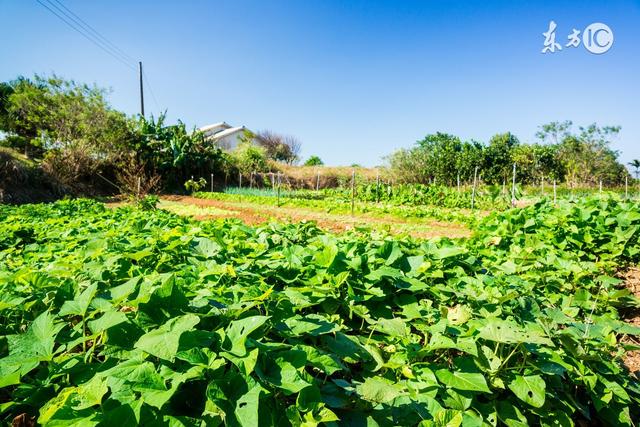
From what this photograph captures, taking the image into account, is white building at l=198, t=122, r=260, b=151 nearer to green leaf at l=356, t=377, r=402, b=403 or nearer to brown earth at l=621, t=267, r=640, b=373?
brown earth at l=621, t=267, r=640, b=373

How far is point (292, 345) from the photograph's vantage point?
137 cm

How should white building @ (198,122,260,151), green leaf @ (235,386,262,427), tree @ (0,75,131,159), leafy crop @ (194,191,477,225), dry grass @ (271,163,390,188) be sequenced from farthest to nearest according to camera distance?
white building @ (198,122,260,151) < dry grass @ (271,163,390,188) < tree @ (0,75,131,159) < leafy crop @ (194,191,477,225) < green leaf @ (235,386,262,427)

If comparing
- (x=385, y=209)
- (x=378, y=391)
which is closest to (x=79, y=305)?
(x=378, y=391)

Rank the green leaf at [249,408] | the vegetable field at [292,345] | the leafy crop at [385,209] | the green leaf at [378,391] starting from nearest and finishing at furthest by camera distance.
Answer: the green leaf at [249,408] → the vegetable field at [292,345] → the green leaf at [378,391] → the leafy crop at [385,209]

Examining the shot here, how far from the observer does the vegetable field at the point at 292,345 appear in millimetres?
1088

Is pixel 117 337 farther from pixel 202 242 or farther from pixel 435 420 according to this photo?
pixel 202 242

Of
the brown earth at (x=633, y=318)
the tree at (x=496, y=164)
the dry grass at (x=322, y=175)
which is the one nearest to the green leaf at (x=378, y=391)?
the brown earth at (x=633, y=318)

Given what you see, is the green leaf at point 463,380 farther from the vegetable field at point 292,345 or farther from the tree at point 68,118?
the tree at point 68,118

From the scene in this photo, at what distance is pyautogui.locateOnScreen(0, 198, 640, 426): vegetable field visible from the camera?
109cm

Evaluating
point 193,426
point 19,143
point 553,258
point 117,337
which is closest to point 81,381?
point 117,337

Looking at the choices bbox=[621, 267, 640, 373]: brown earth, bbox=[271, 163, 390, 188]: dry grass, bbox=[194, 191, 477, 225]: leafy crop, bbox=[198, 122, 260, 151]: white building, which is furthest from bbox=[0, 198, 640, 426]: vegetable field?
bbox=[198, 122, 260, 151]: white building

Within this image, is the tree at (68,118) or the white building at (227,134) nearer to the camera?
the tree at (68,118)

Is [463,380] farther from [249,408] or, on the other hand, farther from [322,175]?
[322,175]

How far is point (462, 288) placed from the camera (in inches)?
97.3
